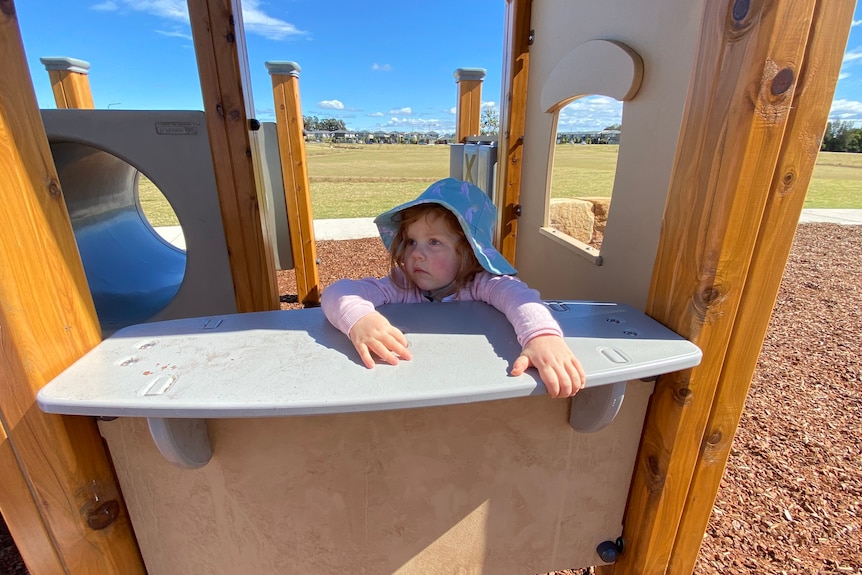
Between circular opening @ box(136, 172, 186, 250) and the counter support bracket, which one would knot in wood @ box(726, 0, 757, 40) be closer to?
the counter support bracket

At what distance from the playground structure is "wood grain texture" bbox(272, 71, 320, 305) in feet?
7.43

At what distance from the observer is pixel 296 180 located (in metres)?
3.96

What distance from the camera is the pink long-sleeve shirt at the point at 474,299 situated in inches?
40.3

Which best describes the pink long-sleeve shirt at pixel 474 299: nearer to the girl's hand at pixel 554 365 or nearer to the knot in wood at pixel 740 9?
the girl's hand at pixel 554 365

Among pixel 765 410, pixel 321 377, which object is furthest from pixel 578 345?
pixel 765 410

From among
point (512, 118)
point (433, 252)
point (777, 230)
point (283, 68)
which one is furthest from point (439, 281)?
point (283, 68)

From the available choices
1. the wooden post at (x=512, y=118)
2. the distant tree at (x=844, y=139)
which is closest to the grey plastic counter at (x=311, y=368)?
the wooden post at (x=512, y=118)

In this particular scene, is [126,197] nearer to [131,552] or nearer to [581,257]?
[131,552]

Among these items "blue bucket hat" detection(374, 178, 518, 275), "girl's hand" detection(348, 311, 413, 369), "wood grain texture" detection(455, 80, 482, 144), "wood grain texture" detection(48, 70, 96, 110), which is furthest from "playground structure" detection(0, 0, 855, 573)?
"wood grain texture" detection(48, 70, 96, 110)

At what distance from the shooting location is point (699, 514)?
4.26ft

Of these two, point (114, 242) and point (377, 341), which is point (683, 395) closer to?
point (377, 341)

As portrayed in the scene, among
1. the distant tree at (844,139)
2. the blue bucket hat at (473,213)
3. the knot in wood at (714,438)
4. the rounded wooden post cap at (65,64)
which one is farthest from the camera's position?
the distant tree at (844,139)

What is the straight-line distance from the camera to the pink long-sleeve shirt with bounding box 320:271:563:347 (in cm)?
102

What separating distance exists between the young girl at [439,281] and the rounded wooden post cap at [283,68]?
2799mm
